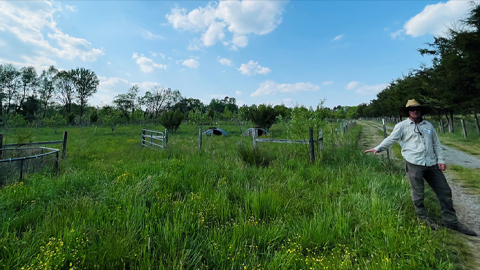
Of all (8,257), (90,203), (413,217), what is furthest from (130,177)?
(413,217)

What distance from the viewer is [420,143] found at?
3172 millimetres

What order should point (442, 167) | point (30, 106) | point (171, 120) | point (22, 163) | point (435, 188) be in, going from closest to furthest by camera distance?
point (442, 167) → point (435, 188) → point (22, 163) → point (171, 120) → point (30, 106)

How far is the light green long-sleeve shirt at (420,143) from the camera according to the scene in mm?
3123

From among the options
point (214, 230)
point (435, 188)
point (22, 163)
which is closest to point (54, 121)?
point (22, 163)

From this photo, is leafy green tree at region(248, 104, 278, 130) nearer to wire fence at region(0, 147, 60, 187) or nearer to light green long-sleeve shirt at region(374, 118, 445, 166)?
wire fence at region(0, 147, 60, 187)

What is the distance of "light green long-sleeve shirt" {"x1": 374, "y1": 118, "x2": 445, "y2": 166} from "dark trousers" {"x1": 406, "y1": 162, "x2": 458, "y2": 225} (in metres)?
0.11

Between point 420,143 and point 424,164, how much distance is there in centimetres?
32

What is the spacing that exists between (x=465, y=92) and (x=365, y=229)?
17576mm

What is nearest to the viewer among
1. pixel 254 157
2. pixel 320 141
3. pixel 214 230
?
pixel 214 230

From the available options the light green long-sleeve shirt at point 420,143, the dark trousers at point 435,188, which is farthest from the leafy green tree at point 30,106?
the dark trousers at point 435,188

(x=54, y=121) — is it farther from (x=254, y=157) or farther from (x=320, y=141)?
(x=320, y=141)

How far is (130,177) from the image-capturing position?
4.80 meters

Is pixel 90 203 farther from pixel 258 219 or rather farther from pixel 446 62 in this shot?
pixel 446 62

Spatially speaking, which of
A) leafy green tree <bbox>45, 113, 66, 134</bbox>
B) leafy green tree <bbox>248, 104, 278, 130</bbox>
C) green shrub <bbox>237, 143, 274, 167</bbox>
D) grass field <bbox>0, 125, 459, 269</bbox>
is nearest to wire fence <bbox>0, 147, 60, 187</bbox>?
grass field <bbox>0, 125, 459, 269</bbox>
